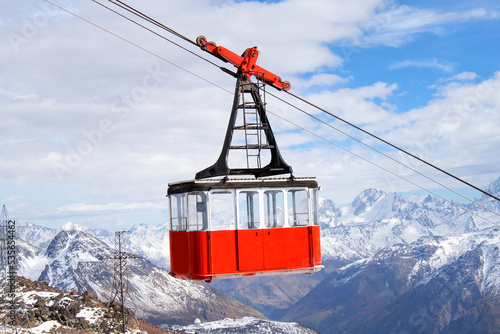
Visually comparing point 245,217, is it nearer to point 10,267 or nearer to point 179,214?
point 179,214

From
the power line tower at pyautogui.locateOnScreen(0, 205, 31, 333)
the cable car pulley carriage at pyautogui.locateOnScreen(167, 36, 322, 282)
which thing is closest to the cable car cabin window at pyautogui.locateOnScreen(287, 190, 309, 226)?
the cable car pulley carriage at pyautogui.locateOnScreen(167, 36, 322, 282)

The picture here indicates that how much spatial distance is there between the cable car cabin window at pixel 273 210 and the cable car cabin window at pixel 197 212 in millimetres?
3019

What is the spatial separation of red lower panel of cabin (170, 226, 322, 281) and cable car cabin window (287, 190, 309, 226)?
36 cm

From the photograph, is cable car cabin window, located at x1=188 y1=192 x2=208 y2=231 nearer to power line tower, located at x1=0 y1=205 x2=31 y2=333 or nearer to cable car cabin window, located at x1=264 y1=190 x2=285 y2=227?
cable car cabin window, located at x1=264 y1=190 x2=285 y2=227

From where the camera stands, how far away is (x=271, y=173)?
29.5 meters

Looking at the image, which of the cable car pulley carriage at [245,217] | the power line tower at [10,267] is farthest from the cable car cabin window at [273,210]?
the power line tower at [10,267]

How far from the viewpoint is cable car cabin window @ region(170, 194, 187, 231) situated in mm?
27250

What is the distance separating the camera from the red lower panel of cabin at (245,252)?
2627 centimetres

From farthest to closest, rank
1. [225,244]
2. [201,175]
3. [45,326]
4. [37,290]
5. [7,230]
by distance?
[37,290] < [45,326] < [7,230] < [201,175] < [225,244]

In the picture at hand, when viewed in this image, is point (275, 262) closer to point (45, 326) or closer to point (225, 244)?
point (225, 244)

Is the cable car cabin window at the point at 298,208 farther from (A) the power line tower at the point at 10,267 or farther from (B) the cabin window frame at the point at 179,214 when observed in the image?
(A) the power line tower at the point at 10,267

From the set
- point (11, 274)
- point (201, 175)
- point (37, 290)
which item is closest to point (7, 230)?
point (11, 274)

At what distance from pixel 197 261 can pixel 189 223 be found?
190 cm

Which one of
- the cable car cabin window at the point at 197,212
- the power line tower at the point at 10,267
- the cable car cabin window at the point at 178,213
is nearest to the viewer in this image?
the cable car cabin window at the point at 197,212
